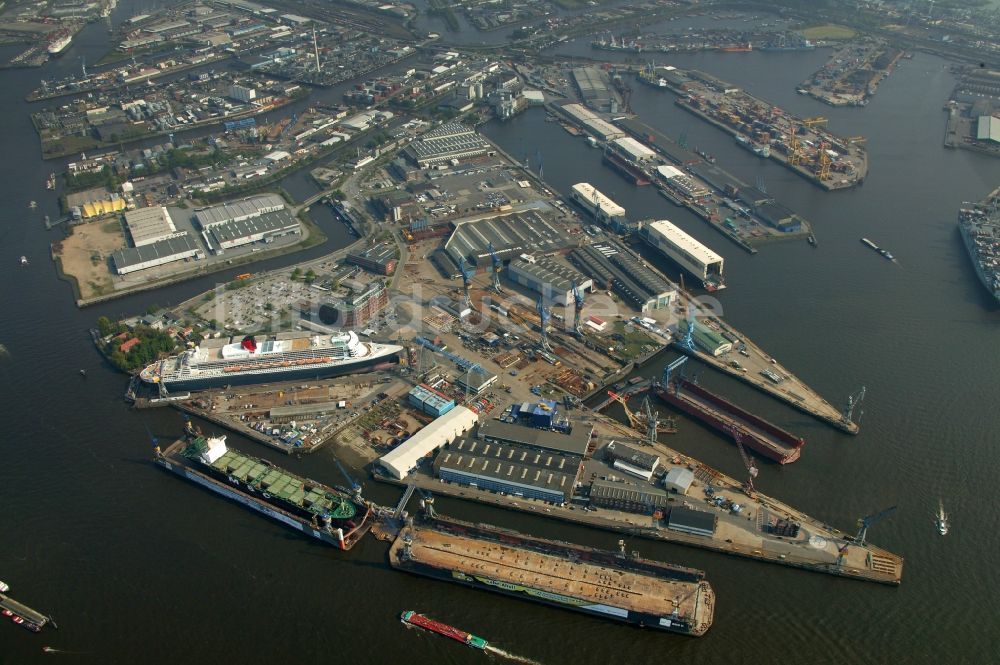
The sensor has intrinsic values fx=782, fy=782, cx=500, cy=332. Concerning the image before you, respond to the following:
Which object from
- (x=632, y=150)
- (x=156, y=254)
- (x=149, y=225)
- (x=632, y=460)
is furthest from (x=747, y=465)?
(x=149, y=225)

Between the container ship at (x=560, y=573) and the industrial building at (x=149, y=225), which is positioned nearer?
the container ship at (x=560, y=573)

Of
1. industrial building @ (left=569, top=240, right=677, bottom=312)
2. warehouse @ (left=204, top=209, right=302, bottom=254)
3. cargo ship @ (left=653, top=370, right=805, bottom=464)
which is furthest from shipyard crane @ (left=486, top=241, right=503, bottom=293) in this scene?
warehouse @ (left=204, top=209, right=302, bottom=254)

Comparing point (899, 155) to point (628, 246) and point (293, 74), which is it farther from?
point (293, 74)

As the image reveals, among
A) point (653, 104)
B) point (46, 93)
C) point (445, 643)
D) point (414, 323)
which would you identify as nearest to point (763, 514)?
point (445, 643)

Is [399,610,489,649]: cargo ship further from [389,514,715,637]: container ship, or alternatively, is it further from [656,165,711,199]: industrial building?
[656,165,711,199]: industrial building

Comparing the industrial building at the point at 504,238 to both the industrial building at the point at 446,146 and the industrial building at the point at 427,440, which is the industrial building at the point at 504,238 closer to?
the industrial building at the point at 446,146

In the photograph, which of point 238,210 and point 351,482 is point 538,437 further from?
point 238,210

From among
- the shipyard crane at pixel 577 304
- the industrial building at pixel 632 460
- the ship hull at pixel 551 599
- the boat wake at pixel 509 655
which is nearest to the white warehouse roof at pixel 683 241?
the shipyard crane at pixel 577 304
